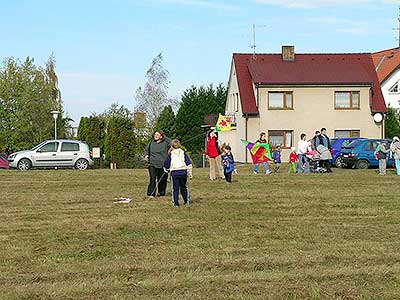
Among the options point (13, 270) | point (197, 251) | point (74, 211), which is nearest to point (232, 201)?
point (74, 211)

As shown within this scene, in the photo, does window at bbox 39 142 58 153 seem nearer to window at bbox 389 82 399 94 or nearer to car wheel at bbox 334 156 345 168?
Result: car wheel at bbox 334 156 345 168

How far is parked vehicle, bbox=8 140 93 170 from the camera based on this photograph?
3578cm

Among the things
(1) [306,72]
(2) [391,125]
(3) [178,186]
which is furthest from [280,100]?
(3) [178,186]

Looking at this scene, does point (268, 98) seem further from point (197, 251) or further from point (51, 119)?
point (197, 251)

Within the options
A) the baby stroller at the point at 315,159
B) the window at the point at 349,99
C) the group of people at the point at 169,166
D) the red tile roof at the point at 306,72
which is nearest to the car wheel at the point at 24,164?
the baby stroller at the point at 315,159

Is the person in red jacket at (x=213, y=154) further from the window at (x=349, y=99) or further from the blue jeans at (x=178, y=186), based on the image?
the window at (x=349, y=99)

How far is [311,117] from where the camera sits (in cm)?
5272

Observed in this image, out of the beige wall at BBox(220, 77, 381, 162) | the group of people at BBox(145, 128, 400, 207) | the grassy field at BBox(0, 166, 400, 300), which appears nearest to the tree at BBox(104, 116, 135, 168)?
the beige wall at BBox(220, 77, 381, 162)

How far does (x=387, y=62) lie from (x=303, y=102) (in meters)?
22.6

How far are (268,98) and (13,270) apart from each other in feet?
143

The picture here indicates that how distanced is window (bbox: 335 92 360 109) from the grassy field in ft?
109

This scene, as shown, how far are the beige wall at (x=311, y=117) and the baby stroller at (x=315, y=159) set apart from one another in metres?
20.8

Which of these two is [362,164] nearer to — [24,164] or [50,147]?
[50,147]

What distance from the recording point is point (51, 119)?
64.0m
